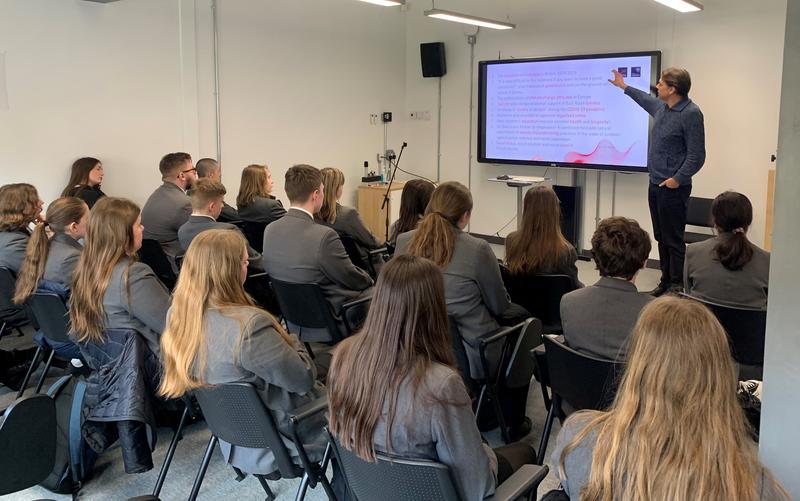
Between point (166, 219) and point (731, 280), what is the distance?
3.63 meters

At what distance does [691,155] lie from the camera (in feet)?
18.1

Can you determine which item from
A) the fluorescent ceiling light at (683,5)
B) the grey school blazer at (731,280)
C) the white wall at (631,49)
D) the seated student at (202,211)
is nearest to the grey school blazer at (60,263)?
the seated student at (202,211)

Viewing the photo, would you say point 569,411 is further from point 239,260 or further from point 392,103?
point 392,103

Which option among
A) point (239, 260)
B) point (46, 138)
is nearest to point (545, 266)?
point (239, 260)

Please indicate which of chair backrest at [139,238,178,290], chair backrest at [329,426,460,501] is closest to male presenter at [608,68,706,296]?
chair backrest at [139,238,178,290]

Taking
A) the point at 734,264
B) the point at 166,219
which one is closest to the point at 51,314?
the point at 166,219

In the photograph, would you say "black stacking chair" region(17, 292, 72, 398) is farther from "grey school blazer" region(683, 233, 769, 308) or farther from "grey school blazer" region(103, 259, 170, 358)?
"grey school blazer" region(683, 233, 769, 308)

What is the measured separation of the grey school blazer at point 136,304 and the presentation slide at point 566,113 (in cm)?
543

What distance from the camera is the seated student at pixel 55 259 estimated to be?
349 centimetres

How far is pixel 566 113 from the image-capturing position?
7.67 meters

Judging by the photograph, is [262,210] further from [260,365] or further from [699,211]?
[699,211]

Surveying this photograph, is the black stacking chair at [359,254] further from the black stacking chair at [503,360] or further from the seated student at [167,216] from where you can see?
the black stacking chair at [503,360]

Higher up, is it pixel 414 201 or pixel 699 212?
pixel 414 201

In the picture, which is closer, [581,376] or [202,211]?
[581,376]
